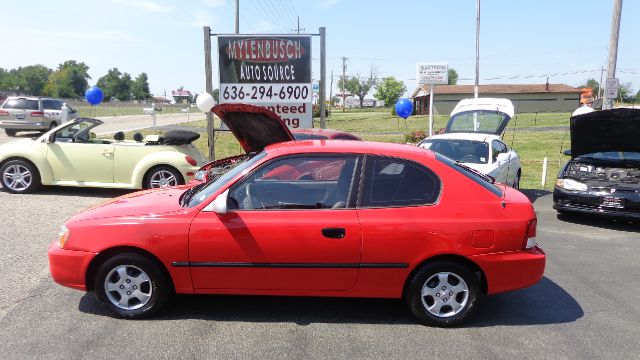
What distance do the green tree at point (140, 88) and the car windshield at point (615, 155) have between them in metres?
137

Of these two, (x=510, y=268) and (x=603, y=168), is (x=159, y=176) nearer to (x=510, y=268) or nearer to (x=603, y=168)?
(x=510, y=268)

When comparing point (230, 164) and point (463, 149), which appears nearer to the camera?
point (230, 164)

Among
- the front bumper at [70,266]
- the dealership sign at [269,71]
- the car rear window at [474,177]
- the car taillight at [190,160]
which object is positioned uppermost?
the dealership sign at [269,71]

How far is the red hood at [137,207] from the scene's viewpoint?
158 inches

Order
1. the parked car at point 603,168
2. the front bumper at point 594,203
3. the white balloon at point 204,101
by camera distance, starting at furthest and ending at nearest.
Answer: the white balloon at point 204,101
the parked car at point 603,168
the front bumper at point 594,203

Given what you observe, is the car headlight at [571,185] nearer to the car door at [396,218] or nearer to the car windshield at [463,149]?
the car windshield at [463,149]

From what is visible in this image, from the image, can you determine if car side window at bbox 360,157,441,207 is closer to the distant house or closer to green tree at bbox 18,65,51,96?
the distant house

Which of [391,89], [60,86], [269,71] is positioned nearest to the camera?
[269,71]

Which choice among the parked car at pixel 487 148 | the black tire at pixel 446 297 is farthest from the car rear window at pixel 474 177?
the parked car at pixel 487 148

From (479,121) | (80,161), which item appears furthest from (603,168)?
(80,161)

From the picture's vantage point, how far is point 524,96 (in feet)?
212

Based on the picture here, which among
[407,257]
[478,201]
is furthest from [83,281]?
[478,201]

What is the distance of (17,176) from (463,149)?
840 centimetres

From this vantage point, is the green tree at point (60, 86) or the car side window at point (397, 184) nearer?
the car side window at point (397, 184)
